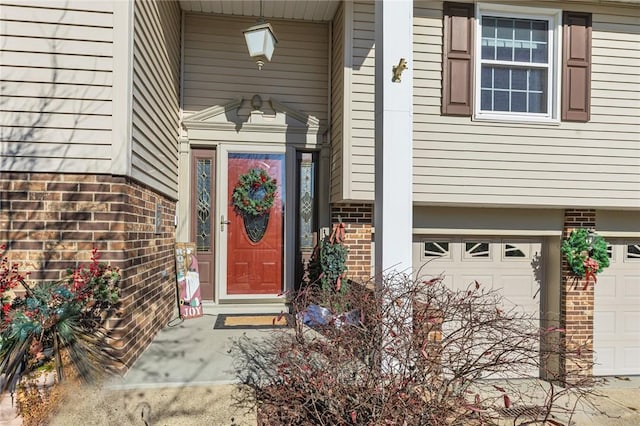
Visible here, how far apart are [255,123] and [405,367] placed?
385 centimetres

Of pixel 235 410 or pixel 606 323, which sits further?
pixel 606 323

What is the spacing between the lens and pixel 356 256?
16.0 feet

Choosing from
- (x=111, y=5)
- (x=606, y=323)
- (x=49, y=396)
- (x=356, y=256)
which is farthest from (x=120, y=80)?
(x=606, y=323)

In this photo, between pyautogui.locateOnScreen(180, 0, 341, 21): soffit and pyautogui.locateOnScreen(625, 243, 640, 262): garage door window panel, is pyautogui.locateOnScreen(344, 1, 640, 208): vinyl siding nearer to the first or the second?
pyautogui.locateOnScreen(180, 0, 341, 21): soffit

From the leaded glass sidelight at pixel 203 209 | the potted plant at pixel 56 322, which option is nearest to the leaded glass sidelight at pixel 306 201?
the leaded glass sidelight at pixel 203 209

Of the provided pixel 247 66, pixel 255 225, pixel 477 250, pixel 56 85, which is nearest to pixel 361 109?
pixel 247 66

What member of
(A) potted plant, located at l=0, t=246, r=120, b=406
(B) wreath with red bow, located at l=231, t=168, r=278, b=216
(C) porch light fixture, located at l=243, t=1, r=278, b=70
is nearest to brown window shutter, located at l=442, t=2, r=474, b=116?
(C) porch light fixture, located at l=243, t=1, r=278, b=70

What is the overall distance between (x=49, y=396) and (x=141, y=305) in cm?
98

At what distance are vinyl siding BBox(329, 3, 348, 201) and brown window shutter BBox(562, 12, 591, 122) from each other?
2918 millimetres

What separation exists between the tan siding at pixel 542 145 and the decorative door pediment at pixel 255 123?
59.4 inches

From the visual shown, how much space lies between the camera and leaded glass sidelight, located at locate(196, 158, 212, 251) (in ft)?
17.0

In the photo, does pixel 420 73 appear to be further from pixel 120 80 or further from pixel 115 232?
pixel 115 232

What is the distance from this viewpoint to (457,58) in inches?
189

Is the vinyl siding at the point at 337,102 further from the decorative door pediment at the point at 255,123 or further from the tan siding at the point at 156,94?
the tan siding at the point at 156,94
